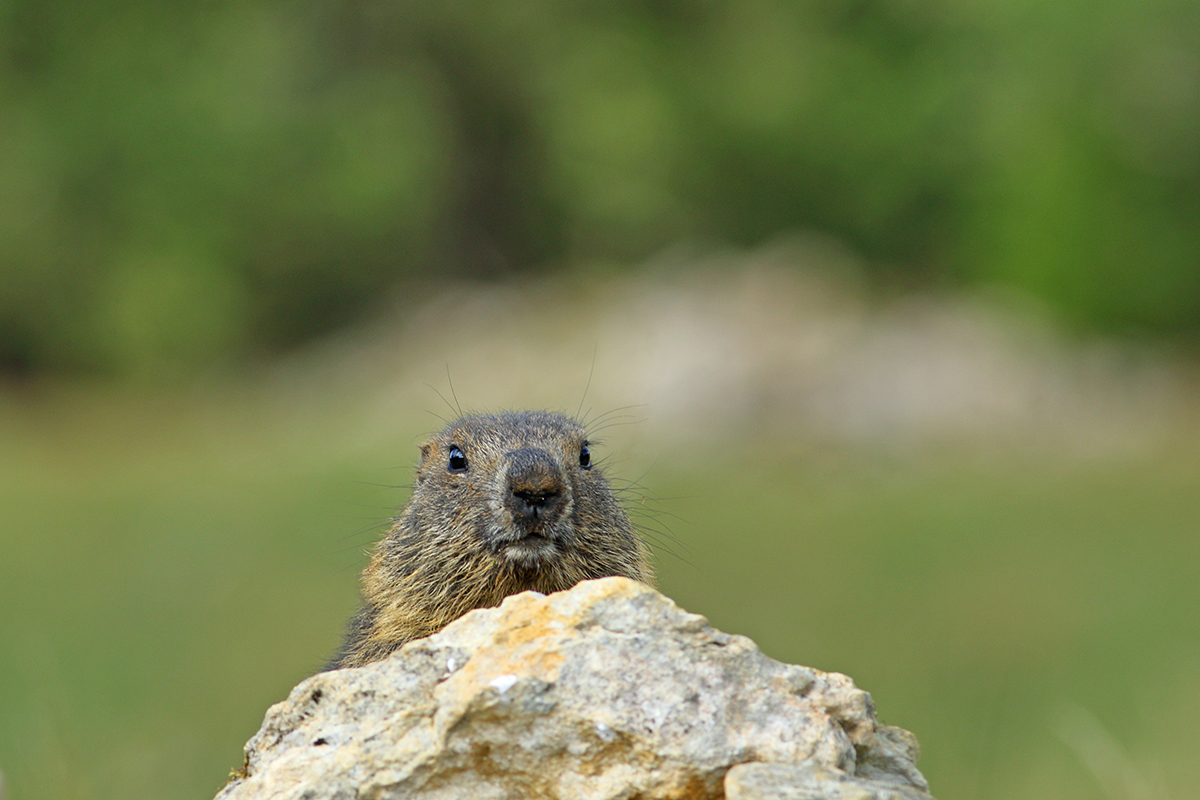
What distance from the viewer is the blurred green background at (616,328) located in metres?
11.1

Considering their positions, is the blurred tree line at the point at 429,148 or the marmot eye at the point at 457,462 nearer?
the marmot eye at the point at 457,462

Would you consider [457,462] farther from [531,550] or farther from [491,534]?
[531,550]

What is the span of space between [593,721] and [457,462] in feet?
7.83

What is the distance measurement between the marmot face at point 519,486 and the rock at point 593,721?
1344mm

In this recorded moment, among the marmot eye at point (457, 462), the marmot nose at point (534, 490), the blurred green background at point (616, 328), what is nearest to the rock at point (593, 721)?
the marmot nose at point (534, 490)

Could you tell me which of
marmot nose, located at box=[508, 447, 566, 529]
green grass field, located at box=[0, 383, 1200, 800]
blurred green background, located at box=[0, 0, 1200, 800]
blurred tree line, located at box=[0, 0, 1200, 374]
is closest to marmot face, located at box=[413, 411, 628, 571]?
marmot nose, located at box=[508, 447, 566, 529]

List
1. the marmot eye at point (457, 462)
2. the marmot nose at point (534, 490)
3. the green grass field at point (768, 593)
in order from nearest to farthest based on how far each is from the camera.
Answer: the marmot nose at point (534, 490)
the marmot eye at point (457, 462)
the green grass field at point (768, 593)

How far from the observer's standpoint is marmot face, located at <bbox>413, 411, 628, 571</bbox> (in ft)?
16.1

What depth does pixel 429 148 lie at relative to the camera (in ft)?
113

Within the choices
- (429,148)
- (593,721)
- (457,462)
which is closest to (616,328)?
(429,148)

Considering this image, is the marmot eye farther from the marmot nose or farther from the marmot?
the marmot nose

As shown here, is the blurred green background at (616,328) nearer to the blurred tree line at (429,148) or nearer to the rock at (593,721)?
the blurred tree line at (429,148)

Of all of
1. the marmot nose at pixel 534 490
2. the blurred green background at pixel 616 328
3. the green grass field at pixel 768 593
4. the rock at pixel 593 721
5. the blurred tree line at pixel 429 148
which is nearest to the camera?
the rock at pixel 593 721

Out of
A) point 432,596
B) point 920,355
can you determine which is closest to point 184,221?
point 920,355
